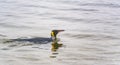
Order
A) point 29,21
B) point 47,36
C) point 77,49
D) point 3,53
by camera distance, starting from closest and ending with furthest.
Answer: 1. point 3,53
2. point 77,49
3. point 47,36
4. point 29,21

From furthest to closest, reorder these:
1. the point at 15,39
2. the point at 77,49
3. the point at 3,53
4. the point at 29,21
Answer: the point at 29,21 → the point at 15,39 → the point at 77,49 → the point at 3,53

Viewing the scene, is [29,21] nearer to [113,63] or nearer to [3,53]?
[3,53]

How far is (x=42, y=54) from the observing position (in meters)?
11.6

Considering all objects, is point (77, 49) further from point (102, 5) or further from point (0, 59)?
point (102, 5)

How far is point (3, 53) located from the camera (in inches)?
457

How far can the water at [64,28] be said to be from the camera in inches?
439

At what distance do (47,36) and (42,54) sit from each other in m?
2.98

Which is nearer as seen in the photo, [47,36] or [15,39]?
[15,39]

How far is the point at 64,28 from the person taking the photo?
16.5 meters

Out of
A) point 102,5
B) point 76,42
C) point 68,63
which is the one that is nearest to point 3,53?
point 68,63

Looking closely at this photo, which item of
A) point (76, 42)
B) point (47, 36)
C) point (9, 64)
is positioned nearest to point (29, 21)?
point (47, 36)

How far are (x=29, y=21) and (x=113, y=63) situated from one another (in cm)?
875

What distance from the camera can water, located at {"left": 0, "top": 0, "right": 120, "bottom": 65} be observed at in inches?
439

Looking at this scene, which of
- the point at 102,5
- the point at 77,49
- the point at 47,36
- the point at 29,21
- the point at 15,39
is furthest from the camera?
the point at 102,5
